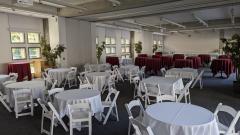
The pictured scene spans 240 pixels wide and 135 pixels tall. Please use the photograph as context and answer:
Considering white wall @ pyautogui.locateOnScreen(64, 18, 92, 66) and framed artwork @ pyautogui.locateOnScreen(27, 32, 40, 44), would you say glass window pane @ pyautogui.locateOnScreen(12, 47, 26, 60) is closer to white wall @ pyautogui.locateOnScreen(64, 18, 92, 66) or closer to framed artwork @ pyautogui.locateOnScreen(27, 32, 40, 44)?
framed artwork @ pyautogui.locateOnScreen(27, 32, 40, 44)

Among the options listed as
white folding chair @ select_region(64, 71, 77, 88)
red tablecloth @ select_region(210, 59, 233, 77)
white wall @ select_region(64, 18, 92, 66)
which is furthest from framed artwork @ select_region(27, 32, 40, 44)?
red tablecloth @ select_region(210, 59, 233, 77)

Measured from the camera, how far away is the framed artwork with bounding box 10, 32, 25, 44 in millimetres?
7839

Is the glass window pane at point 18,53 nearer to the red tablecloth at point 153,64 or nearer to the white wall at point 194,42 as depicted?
the red tablecloth at point 153,64

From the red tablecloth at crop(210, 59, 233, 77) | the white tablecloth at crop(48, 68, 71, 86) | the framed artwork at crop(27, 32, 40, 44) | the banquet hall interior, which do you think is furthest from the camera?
the red tablecloth at crop(210, 59, 233, 77)

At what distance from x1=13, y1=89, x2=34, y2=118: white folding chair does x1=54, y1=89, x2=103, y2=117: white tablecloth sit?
1.02 meters

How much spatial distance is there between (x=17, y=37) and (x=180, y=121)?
794 centimetres

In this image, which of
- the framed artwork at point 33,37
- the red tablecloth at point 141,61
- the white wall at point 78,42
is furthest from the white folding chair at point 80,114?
the red tablecloth at point 141,61

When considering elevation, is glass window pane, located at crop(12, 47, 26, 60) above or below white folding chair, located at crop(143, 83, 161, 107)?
above

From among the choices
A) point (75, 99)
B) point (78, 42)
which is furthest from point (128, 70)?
point (75, 99)

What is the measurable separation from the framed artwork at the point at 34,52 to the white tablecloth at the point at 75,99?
5.79 m

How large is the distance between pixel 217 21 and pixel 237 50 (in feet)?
23.2

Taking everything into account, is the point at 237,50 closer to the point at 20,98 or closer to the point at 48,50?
the point at 20,98

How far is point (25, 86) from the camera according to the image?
456 cm

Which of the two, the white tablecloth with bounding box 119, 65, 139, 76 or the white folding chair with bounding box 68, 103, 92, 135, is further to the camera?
the white tablecloth with bounding box 119, 65, 139, 76
